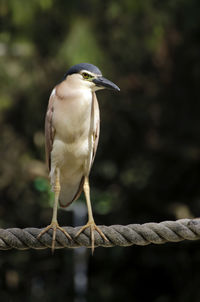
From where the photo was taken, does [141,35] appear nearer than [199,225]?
No

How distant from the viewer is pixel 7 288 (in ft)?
18.3

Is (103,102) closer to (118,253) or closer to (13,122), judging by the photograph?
(13,122)

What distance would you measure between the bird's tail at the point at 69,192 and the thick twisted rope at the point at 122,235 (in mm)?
555

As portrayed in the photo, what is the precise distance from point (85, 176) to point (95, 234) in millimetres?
511

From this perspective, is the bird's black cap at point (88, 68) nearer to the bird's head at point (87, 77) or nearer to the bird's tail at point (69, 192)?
the bird's head at point (87, 77)

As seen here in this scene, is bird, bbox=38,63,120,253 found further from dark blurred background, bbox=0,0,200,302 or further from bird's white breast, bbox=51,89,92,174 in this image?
dark blurred background, bbox=0,0,200,302

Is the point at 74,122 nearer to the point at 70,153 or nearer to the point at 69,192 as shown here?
the point at 70,153

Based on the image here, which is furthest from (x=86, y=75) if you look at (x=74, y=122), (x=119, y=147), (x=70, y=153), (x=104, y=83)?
(x=119, y=147)

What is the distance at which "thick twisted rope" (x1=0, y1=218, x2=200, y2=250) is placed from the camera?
2.17 meters

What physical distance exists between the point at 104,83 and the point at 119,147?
12.1ft

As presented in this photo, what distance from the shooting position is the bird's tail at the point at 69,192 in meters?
3.05

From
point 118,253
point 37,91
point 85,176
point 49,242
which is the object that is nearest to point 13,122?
point 37,91

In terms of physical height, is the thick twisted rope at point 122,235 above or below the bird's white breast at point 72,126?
below

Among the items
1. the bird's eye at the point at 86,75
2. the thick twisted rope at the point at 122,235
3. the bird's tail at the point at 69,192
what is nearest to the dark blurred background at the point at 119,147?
the bird's tail at the point at 69,192
